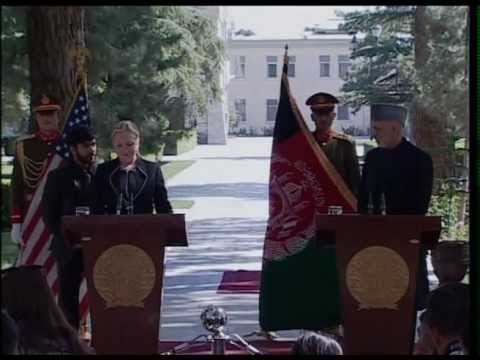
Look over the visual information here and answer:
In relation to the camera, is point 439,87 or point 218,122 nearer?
point 439,87

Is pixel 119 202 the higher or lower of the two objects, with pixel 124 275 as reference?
higher

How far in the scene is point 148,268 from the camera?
451 cm

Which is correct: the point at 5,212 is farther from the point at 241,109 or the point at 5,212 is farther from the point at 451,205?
the point at 241,109

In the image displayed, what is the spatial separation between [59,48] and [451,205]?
5.03 meters

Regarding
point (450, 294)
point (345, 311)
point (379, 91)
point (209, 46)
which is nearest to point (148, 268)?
point (345, 311)

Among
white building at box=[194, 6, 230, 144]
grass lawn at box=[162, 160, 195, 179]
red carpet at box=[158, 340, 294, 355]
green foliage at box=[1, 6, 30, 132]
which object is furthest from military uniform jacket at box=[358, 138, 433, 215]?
grass lawn at box=[162, 160, 195, 179]

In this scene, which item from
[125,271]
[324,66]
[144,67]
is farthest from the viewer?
[324,66]

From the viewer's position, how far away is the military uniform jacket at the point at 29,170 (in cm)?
585

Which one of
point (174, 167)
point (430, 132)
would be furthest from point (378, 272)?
point (174, 167)

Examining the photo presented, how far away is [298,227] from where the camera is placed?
18.4 ft

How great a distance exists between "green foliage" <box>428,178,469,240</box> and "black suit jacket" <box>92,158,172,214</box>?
4.88 meters

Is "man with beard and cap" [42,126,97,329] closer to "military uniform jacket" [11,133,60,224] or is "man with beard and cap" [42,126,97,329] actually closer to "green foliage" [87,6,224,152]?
"military uniform jacket" [11,133,60,224]

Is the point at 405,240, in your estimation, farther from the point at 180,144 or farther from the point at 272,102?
the point at 180,144

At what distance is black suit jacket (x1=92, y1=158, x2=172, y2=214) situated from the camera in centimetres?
519
